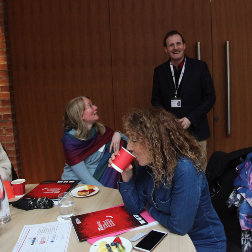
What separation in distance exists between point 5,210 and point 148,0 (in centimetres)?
254

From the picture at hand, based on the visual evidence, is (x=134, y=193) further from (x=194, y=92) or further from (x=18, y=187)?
(x=194, y=92)

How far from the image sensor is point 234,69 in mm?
2979

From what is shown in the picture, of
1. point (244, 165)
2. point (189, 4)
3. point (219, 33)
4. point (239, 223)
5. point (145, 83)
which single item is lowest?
point (239, 223)

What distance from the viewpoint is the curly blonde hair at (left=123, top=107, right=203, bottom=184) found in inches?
48.3

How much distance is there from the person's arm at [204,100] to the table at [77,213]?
4.00ft

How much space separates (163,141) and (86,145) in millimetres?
1083

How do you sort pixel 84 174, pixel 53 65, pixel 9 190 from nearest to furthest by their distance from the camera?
pixel 9 190 < pixel 84 174 < pixel 53 65

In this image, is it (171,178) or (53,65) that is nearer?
(171,178)

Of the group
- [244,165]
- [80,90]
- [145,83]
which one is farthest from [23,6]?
[244,165]

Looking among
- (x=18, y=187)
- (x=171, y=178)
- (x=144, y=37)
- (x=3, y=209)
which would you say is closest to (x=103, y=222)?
(x=171, y=178)

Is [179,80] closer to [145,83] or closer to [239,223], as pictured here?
[145,83]

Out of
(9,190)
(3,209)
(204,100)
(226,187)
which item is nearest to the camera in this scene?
(3,209)

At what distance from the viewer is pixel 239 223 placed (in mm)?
1382

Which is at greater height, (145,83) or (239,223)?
(145,83)
